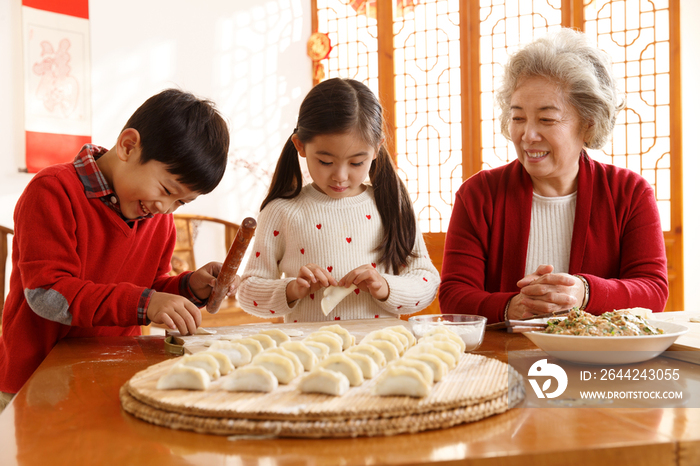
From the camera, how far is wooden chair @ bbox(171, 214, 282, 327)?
12.4ft

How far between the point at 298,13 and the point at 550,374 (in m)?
4.50

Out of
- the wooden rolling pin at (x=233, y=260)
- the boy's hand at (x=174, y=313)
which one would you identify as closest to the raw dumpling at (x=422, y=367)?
the wooden rolling pin at (x=233, y=260)

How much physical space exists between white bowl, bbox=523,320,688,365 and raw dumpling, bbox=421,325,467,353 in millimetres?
131

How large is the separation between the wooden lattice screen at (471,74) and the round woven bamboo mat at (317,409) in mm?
3588

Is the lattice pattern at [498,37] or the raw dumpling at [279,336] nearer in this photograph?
the raw dumpling at [279,336]

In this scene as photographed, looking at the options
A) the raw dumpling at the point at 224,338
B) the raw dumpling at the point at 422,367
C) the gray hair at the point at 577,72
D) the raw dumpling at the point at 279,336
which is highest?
the gray hair at the point at 577,72

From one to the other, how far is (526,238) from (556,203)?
0.15 metres

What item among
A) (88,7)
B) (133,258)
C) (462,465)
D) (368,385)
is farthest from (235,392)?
(88,7)

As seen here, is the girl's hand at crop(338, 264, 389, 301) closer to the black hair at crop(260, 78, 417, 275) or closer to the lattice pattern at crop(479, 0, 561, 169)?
the black hair at crop(260, 78, 417, 275)

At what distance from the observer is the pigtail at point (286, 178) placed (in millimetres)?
1758

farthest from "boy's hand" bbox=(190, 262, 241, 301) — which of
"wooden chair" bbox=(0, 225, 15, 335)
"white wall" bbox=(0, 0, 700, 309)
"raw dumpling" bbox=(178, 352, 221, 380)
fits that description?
"white wall" bbox=(0, 0, 700, 309)

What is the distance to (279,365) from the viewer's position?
73 centimetres

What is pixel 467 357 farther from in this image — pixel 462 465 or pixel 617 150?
pixel 617 150

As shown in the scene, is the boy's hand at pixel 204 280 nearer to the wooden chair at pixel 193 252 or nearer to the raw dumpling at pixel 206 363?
the raw dumpling at pixel 206 363
